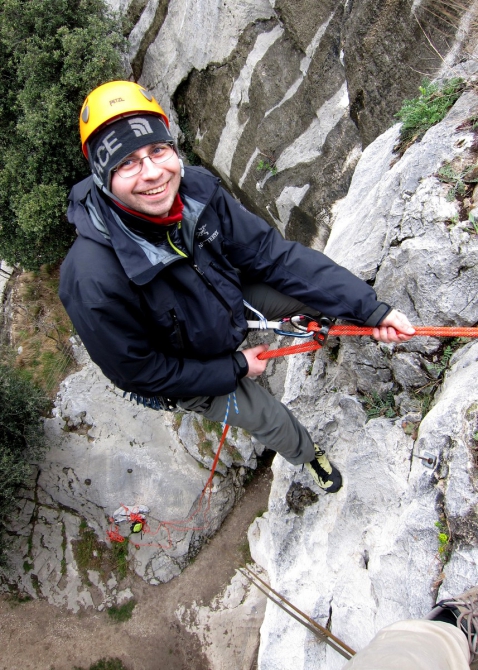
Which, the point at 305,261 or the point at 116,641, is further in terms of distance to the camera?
the point at 116,641

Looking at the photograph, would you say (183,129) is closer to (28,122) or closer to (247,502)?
(28,122)

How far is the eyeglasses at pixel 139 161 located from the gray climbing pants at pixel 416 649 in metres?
3.00

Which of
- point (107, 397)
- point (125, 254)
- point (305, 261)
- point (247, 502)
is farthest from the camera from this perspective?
point (107, 397)

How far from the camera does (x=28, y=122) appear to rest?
8.70m

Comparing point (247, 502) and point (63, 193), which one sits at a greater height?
point (63, 193)

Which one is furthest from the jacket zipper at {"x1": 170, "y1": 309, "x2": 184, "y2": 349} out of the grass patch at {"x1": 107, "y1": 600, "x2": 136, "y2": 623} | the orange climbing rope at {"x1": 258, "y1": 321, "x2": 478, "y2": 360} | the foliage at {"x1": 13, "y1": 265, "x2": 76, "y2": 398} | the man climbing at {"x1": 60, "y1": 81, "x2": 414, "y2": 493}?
the foliage at {"x1": 13, "y1": 265, "x2": 76, "y2": 398}

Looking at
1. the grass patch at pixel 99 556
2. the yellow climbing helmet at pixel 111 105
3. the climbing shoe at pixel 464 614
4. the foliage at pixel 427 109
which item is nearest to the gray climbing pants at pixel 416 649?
the climbing shoe at pixel 464 614

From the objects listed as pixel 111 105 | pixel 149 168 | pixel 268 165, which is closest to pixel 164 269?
pixel 149 168

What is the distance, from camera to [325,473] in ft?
14.9

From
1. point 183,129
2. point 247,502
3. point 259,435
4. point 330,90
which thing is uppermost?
point 330,90

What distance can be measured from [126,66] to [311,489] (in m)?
10.0

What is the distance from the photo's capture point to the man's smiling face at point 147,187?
108 inches

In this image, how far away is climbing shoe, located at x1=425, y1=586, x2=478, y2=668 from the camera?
99.9 inches

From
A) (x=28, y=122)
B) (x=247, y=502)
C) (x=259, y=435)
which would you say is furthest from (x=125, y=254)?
(x=28, y=122)
